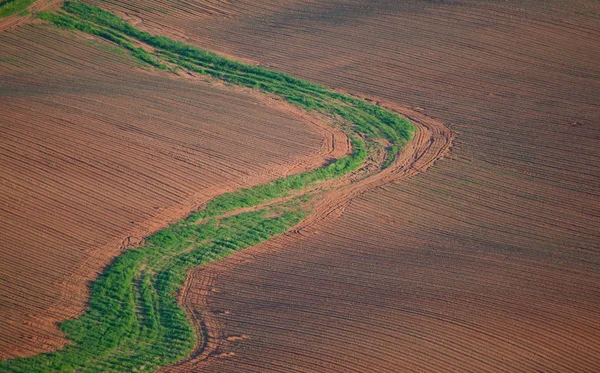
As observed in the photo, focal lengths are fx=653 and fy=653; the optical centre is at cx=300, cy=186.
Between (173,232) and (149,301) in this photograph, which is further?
(173,232)

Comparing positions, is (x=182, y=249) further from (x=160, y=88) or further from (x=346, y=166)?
(x=160, y=88)

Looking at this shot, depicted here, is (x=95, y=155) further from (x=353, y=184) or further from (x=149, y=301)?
(x=353, y=184)

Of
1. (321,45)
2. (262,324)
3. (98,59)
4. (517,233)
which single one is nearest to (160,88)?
(98,59)

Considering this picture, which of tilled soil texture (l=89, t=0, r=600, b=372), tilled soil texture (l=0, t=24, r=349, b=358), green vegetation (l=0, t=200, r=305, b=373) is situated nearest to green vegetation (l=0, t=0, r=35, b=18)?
tilled soil texture (l=0, t=24, r=349, b=358)

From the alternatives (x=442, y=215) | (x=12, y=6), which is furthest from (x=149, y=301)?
(x=12, y=6)

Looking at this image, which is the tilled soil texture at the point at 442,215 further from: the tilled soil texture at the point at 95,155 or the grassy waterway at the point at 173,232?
the tilled soil texture at the point at 95,155

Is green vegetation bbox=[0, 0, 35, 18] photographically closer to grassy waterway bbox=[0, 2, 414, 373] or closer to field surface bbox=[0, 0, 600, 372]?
grassy waterway bbox=[0, 2, 414, 373]
